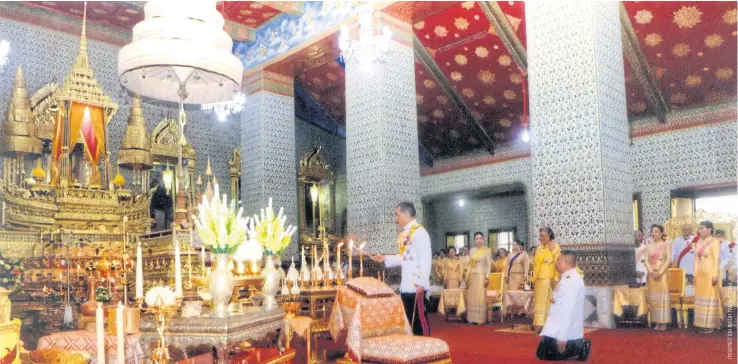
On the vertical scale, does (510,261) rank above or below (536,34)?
below

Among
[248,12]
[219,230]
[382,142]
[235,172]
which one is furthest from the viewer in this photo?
[235,172]

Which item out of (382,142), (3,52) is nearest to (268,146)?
(382,142)

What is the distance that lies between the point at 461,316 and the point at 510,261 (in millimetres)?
1058

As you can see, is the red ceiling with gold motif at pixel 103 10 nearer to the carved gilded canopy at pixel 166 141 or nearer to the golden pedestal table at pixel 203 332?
the carved gilded canopy at pixel 166 141

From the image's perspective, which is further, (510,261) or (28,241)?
(28,241)

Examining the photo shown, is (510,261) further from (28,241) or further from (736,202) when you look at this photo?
(28,241)

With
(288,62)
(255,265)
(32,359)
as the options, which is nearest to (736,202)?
(288,62)

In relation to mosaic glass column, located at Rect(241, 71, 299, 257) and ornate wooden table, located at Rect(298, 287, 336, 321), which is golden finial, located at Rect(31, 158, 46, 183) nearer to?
mosaic glass column, located at Rect(241, 71, 299, 257)

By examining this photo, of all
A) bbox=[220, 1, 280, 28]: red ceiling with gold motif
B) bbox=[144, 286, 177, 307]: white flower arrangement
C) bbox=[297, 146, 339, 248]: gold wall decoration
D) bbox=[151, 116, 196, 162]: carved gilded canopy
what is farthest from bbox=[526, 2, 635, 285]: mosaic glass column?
bbox=[151, 116, 196, 162]: carved gilded canopy

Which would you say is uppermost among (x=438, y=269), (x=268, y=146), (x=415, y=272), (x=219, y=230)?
(x=268, y=146)

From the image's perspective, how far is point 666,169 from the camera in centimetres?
1155

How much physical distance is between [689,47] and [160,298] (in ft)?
30.6

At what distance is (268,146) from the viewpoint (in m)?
12.0

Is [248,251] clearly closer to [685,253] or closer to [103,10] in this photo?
[685,253]
